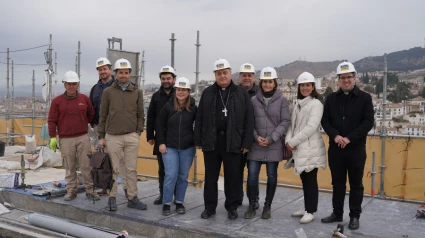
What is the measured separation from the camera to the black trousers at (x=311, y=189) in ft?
17.1

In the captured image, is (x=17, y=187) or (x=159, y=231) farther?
(x=17, y=187)

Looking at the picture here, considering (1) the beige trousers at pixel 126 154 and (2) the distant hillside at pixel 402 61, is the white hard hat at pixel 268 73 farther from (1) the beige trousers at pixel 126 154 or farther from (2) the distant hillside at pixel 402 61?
(2) the distant hillside at pixel 402 61

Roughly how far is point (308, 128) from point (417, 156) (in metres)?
3.46

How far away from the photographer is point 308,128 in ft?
16.5

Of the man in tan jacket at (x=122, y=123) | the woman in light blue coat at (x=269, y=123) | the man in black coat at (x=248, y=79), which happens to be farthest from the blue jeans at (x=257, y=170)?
the man in tan jacket at (x=122, y=123)

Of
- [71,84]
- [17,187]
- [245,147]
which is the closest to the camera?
[245,147]

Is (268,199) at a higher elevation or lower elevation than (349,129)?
lower

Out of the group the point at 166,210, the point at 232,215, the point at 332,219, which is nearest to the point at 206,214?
the point at 232,215

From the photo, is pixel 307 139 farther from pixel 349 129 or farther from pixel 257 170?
pixel 257 170

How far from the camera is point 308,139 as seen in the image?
16.8ft

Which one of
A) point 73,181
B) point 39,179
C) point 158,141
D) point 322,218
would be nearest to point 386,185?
point 322,218

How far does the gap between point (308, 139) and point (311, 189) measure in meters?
0.64

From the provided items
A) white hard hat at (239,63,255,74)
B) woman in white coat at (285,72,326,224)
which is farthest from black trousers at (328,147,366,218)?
white hard hat at (239,63,255,74)

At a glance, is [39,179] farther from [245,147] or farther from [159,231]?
[245,147]
